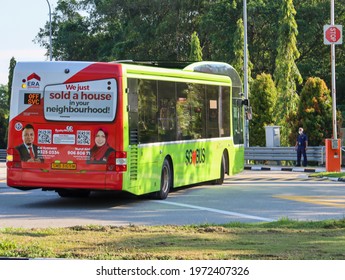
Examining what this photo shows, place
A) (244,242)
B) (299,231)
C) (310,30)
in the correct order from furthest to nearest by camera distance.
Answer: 1. (310,30)
2. (299,231)
3. (244,242)

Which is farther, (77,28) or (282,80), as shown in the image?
(77,28)

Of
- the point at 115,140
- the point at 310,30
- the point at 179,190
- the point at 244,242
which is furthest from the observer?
the point at 310,30

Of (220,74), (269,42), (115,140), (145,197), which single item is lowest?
(145,197)

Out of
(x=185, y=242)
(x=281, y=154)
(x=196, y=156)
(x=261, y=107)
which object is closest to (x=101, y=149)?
(x=196, y=156)

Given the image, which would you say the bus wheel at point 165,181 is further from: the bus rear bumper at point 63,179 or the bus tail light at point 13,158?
the bus tail light at point 13,158

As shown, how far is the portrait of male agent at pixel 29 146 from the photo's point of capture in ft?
67.8

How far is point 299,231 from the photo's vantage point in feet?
47.1

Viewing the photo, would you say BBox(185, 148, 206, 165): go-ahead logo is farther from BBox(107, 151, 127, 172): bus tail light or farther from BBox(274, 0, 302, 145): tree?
BBox(274, 0, 302, 145): tree

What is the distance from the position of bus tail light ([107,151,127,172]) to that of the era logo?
7.57 ft

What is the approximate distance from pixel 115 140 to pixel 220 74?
26.6 ft

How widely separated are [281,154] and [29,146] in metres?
24.3

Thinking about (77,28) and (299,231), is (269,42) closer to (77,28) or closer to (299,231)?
(77,28)

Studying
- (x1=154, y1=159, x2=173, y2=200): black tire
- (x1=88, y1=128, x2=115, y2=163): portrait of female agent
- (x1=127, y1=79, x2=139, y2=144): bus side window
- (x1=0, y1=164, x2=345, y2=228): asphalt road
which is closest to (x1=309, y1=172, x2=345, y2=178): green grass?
(x1=0, y1=164, x2=345, y2=228): asphalt road
